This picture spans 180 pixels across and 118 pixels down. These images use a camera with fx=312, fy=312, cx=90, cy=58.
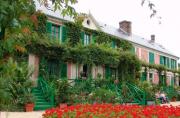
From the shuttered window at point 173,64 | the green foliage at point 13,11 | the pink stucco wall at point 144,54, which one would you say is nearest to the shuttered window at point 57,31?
the pink stucco wall at point 144,54

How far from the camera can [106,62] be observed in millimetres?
21922

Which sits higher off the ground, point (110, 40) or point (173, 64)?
point (110, 40)

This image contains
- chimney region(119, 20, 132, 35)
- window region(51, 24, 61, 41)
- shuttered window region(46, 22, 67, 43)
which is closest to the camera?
shuttered window region(46, 22, 67, 43)

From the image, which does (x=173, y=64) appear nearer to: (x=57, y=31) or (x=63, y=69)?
(x=57, y=31)

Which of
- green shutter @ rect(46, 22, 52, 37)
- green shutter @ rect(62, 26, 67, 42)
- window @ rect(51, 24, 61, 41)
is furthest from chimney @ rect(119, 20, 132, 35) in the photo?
green shutter @ rect(46, 22, 52, 37)

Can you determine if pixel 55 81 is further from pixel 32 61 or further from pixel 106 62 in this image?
pixel 106 62

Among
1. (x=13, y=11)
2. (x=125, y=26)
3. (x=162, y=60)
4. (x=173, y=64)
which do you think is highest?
(x=125, y=26)

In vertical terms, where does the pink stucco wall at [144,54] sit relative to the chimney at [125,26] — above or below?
below

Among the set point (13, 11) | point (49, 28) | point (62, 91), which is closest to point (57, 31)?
point (49, 28)

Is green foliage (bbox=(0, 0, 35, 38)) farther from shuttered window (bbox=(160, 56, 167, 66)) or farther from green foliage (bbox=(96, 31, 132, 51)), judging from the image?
shuttered window (bbox=(160, 56, 167, 66))

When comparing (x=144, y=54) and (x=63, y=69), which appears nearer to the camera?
(x=63, y=69)

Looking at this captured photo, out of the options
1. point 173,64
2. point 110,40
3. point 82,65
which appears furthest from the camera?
point 173,64

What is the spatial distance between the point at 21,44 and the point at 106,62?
1999 centimetres

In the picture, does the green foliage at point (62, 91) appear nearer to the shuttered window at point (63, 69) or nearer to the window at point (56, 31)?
the shuttered window at point (63, 69)
